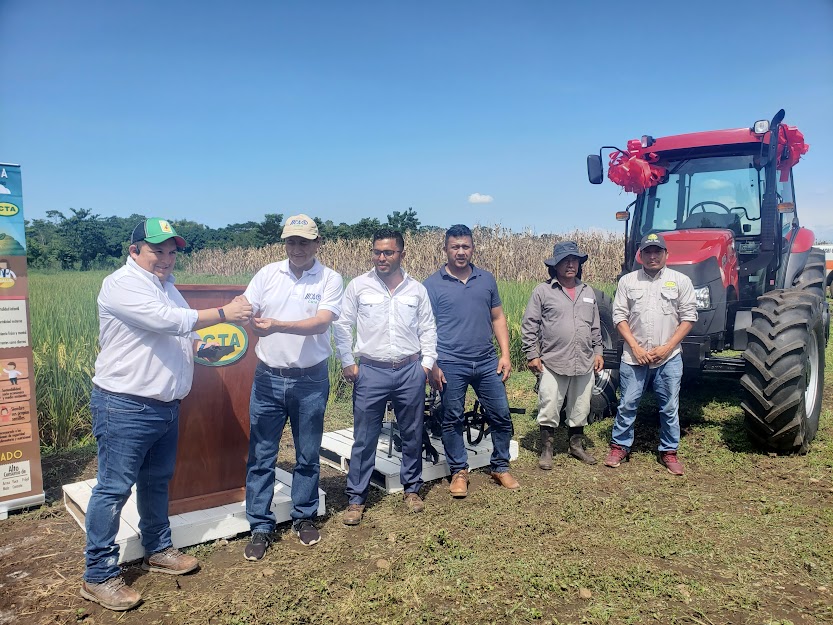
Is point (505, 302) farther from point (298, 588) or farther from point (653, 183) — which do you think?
point (298, 588)

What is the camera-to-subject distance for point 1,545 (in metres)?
3.38

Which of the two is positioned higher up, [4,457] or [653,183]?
[653,183]

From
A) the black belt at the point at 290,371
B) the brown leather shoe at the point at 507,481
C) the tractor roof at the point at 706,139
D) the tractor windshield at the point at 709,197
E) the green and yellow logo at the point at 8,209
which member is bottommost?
the brown leather shoe at the point at 507,481

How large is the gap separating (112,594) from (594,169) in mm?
4924

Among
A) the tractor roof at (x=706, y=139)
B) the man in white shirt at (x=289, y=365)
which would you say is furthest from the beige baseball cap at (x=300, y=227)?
the tractor roof at (x=706, y=139)

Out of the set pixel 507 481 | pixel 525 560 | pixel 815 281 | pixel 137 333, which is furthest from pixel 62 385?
pixel 815 281

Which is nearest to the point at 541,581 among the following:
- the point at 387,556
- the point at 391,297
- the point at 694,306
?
the point at 387,556

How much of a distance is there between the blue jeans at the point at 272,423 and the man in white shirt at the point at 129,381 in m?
0.54

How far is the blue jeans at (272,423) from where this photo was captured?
11.0 feet

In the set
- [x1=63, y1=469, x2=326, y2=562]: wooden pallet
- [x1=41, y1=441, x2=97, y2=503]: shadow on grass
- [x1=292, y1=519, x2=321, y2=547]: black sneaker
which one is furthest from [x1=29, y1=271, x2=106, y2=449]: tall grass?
[x1=292, y1=519, x2=321, y2=547]: black sneaker

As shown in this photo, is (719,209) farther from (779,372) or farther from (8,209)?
(8,209)

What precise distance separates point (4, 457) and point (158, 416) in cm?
172

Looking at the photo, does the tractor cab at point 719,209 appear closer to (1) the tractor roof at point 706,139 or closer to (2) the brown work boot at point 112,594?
(1) the tractor roof at point 706,139

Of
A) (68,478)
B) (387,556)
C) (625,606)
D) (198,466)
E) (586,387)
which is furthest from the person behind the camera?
(586,387)
